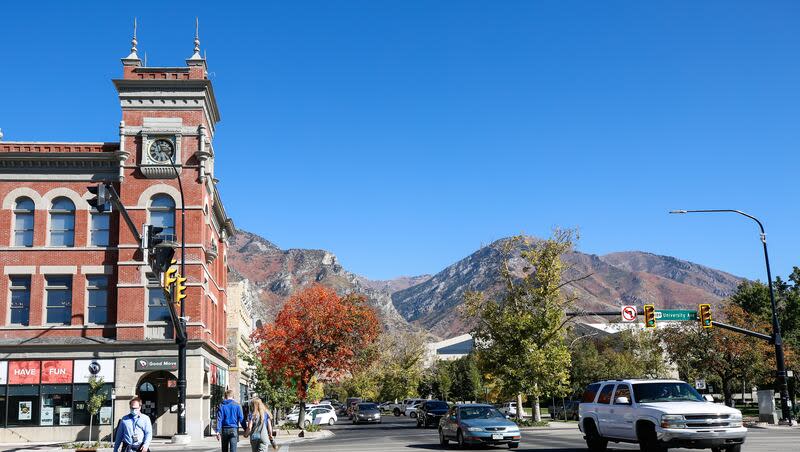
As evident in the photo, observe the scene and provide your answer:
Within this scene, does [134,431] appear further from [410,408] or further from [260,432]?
[410,408]

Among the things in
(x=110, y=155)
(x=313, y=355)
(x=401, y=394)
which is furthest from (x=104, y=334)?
(x=401, y=394)

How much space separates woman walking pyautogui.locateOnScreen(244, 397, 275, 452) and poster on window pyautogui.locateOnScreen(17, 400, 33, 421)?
25.3m

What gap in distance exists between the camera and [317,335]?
150ft

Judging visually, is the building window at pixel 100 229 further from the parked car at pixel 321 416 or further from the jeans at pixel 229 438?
the jeans at pixel 229 438

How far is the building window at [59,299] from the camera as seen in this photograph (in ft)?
127

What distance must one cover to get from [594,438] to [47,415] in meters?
26.9

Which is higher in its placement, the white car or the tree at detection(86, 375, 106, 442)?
the tree at detection(86, 375, 106, 442)

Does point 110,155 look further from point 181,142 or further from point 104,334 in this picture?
point 104,334

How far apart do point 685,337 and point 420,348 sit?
59.8m

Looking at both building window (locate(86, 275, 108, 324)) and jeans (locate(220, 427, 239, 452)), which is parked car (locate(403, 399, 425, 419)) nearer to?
building window (locate(86, 275, 108, 324))

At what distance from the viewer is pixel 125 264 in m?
38.1

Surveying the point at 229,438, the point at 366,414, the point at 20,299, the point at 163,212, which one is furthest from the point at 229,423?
the point at 366,414

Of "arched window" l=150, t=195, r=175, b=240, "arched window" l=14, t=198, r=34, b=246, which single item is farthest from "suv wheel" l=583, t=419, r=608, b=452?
"arched window" l=14, t=198, r=34, b=246

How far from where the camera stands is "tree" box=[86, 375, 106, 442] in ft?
118
